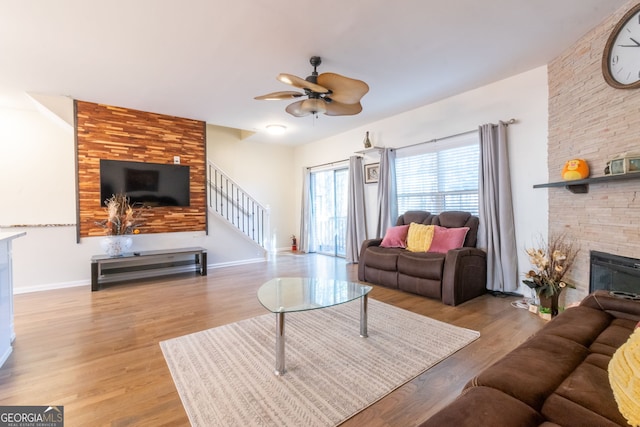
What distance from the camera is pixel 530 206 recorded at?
340 centimetres

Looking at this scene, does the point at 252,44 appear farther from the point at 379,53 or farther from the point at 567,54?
the point at 567,54

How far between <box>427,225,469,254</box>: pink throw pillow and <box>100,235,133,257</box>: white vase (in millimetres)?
4424

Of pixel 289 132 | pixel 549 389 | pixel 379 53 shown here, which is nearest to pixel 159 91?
pixel 289 132

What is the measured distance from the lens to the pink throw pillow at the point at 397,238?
13.5 ft

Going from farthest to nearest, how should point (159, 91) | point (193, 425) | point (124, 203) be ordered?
1. point (124, 203)
2. point (159, 91)
3. point (193, 425)

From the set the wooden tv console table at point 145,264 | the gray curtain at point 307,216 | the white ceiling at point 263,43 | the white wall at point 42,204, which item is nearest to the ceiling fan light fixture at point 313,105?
the white ceiling at point 263,43

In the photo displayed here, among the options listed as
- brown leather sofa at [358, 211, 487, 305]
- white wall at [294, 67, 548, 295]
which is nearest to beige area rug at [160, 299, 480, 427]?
brown leather sofa at [358, 211, 487, 305]

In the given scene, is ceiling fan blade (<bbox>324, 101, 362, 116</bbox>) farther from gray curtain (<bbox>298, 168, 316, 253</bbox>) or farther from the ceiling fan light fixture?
gray curtain (<bbox>298, 168, 316, 253</bbox>)

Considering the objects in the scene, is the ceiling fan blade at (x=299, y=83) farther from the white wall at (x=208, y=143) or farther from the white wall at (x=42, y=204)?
the white wall at (x=42, y=204)

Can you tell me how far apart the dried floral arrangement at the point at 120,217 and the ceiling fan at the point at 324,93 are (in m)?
3.16

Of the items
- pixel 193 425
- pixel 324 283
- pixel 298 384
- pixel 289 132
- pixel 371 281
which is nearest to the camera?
pixel 193 425

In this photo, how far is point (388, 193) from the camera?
4.89 metres

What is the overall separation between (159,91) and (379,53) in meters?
2.95

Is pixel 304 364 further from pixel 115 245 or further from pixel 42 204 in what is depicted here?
pixel 42 204
